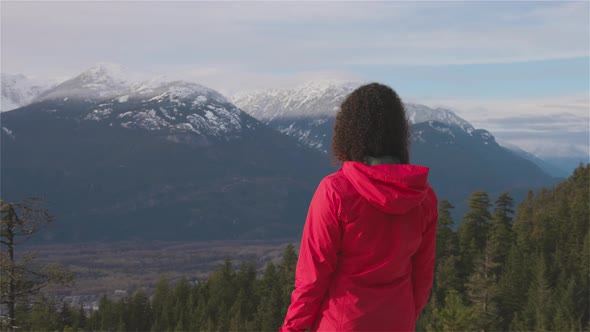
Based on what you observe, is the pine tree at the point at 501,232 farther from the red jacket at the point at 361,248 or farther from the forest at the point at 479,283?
the red jacket at the point at 361,248

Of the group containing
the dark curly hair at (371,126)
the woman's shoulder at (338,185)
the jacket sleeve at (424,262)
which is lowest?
the jacket sleeve at (424,262)

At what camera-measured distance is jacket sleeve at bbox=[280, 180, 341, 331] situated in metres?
4.44

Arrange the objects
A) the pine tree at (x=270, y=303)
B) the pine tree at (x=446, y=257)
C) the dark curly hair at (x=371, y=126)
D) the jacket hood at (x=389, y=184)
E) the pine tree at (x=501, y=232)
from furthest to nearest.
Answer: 1. the pine tree at (x=270, y=303)
2. the pine tree at (x=501, y=232)
3. the pine tree at (x=446, y=257)
4. the dark curly hair at (x=371, y=126)
5. the jacket hood at (x=389, y=184)

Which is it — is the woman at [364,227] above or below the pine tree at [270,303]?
above

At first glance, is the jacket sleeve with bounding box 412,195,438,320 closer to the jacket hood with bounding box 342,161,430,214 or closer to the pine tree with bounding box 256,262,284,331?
the jacket hood with bounding box 342,161,430,214

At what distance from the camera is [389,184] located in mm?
4449

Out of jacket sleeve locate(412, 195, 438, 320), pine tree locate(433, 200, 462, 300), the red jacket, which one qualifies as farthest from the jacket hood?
pine tree locate(433, 200, 462, 300)

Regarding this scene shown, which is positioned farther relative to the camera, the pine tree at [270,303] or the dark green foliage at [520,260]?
the pine tree at [270,303]

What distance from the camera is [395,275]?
4750mm

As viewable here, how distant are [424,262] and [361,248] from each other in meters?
0.85

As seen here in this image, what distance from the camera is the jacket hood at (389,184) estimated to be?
4.39 m

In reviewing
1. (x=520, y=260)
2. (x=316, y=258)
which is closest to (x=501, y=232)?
(x=520, y=260)

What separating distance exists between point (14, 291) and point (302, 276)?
7.35 meters

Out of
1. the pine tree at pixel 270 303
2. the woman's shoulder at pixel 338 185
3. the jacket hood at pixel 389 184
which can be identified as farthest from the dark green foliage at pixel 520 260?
the woman's shoulder at pixel 338 185
